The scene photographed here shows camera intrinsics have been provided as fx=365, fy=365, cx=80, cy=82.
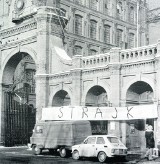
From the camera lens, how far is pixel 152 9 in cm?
5069

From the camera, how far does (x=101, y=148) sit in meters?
20.2

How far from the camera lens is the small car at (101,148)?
65.4 feet

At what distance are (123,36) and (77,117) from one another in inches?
1028

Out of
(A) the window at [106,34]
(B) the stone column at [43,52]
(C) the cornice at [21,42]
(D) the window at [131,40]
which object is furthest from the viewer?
(D) the window at [131,40]

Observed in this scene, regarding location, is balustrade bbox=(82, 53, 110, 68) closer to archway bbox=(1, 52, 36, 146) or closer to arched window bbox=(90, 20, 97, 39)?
archway bbox=(1, 52, 36, 146)

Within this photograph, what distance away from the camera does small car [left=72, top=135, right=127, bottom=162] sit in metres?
19.9

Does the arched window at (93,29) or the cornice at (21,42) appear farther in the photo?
the arched window at (93,29)

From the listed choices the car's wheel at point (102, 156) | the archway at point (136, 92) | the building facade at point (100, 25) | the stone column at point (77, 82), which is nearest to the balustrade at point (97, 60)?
the stone column at point (77, 82)

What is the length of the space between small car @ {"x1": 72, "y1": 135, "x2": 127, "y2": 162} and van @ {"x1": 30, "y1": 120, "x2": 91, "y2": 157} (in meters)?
1.79

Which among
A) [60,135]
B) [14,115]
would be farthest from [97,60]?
[14,115]

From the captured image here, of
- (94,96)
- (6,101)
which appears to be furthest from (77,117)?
(6,101)

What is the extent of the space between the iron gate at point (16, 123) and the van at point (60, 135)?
7041mm

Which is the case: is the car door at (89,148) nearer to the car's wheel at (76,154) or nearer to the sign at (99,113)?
the car's wheel at (76,154)

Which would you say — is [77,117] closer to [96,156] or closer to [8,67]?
[96,156]
